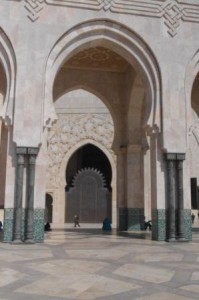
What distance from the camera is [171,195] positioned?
6492mm

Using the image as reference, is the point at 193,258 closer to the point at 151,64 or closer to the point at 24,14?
the point at 151,64

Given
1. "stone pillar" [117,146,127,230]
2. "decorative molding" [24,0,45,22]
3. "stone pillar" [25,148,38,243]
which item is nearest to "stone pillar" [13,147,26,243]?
"stone pillar" [25,148,38,243]

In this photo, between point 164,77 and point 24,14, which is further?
point 164,77

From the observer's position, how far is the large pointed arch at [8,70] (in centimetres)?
620

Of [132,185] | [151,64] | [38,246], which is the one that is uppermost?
[151,64]

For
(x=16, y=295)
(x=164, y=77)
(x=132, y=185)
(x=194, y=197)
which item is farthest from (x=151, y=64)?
(x=194, y=197)

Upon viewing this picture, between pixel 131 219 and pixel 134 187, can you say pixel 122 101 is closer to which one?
pixel 134 187

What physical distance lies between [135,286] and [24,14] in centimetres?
527

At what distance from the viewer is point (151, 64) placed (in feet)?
22.8

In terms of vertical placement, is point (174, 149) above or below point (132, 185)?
above

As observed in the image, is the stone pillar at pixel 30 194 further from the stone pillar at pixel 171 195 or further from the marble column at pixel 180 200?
the marble column at pixel 180 200

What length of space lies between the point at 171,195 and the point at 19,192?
273 centimetres

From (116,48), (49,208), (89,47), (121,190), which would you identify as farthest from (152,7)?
(49,208)

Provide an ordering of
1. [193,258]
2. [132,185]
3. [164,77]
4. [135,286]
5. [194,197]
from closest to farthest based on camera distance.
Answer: [135,286], [193,258], [164,77], [132,185], [194,197]
